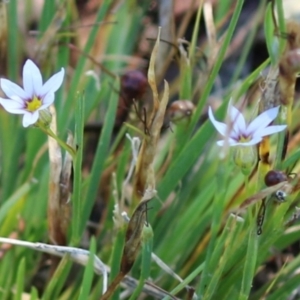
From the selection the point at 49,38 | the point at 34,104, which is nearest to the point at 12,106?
the point at 34,104

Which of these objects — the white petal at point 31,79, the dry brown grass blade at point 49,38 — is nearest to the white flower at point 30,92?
the white petal at point 31,79

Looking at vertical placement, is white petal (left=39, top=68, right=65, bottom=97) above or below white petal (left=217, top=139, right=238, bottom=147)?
above

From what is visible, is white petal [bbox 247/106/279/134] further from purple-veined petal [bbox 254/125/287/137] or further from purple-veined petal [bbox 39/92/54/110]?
purple-veined petal [bbox 39/92/54/110]

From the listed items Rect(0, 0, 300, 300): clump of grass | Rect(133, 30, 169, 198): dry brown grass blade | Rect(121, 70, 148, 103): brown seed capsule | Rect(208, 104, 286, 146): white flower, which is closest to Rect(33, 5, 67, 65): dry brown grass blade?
Rect(0, 0, 300, 300): clump of grass

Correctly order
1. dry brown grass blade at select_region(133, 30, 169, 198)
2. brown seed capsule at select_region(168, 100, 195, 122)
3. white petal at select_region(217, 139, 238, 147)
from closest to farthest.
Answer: white petal at select_region(217, 139, 238, 147) < dry brown grass blade at select_region(133, 30, 169, 198) < brown seed capsule at select_region(168, 100, 195, 122)

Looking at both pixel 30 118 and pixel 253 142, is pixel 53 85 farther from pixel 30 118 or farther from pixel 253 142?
pixel 253 142

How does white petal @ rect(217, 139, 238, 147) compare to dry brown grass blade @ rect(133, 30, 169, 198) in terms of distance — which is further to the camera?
dry brown grass blade @ rect(133, 30, 169, 198)
